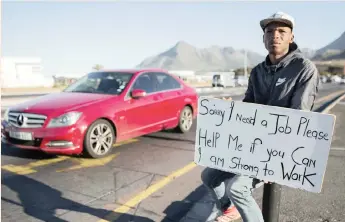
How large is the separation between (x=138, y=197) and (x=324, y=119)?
239 cm

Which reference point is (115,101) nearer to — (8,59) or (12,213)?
(12,213)

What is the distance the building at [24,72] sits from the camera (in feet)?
160

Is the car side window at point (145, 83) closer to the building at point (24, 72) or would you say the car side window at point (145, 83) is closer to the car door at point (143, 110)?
the car door at point (143, 110)

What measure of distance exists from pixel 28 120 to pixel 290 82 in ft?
13.8

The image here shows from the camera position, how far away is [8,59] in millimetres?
52688

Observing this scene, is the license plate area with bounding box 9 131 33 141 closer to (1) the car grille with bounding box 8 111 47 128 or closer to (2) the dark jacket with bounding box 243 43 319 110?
(1) the car grille with bounding box 8 111 47 128

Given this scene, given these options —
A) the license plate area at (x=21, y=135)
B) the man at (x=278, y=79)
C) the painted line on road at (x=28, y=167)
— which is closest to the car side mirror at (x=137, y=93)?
the painted line on road at (x=28, y=167)

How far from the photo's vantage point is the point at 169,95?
6.88 m

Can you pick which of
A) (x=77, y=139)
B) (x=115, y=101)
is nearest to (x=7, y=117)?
(x=77, y=139)

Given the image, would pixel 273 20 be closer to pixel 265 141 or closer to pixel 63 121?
pixel 265 141

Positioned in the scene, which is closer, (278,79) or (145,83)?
(278,79)

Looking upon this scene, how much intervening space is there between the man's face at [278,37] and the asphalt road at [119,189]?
176 centimetres

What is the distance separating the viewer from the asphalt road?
10.8 ft

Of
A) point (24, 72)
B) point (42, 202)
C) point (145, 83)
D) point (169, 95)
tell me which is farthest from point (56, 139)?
point (24, 72)
